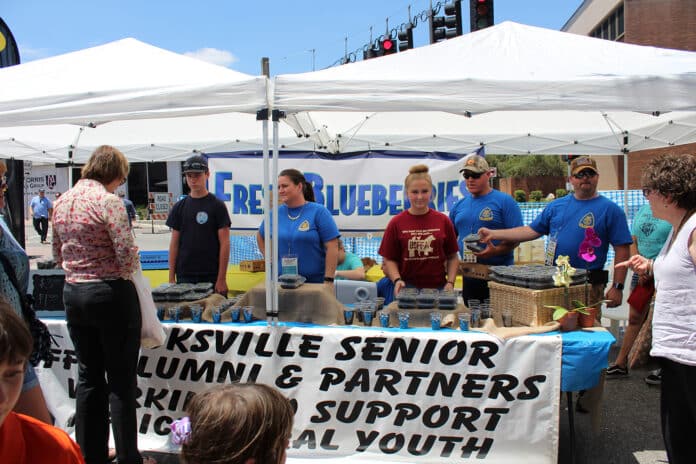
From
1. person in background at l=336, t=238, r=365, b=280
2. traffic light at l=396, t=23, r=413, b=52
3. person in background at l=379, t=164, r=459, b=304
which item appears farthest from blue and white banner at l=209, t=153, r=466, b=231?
traffic light at l=396, t=23, r=413, b=52

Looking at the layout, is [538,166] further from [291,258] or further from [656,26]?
[291,258]

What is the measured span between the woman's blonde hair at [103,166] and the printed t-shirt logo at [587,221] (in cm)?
273

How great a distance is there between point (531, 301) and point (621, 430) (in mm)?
1327

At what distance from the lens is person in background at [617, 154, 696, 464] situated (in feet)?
6.77

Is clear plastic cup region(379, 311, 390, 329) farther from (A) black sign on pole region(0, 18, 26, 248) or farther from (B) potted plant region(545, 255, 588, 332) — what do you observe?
(A) black sign on pole region(0, 18, 26, 248)

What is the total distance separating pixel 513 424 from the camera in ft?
9.32

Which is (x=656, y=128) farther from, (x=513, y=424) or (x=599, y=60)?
(x=513, y=424)

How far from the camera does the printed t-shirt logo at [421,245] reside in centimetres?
336

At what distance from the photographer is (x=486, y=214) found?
3994 millimetres

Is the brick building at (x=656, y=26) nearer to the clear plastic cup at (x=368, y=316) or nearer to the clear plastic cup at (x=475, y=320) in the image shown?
the clear plastic cup at (x=475, y=320)

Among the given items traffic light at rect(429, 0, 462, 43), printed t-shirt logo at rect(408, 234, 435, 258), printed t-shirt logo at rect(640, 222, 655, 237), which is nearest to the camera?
printed t-shirt logo at rect(408, 234, 435, 258)

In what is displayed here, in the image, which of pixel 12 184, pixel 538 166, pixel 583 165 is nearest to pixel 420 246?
pixel 583 165

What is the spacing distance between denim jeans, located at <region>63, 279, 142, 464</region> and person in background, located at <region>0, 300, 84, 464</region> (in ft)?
4.86

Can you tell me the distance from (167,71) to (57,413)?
6.84 ft
